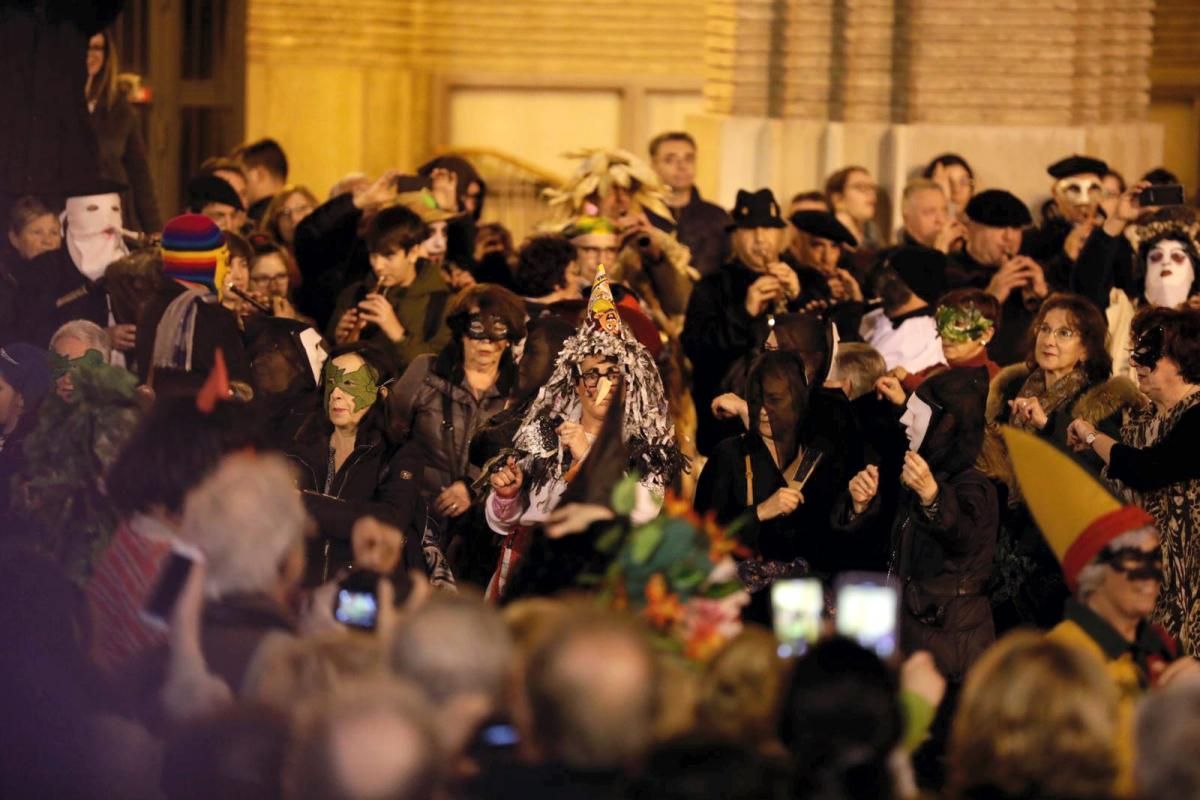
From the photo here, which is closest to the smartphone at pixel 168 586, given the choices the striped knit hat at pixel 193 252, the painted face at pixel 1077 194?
the striped knit hat at pixel 193 252

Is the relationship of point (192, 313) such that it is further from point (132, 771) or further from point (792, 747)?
point (792, 747)

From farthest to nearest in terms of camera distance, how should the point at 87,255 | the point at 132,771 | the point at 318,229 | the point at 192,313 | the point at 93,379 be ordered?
the point at 318,229 < the point at 87,255 < the point at 192,313 < the point at 93,379 < the point at 132,771

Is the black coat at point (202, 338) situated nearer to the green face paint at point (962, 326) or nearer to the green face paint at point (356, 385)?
the green face paint at point (356, 385)

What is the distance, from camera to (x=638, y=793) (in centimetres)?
455

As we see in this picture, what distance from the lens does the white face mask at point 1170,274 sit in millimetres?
9375

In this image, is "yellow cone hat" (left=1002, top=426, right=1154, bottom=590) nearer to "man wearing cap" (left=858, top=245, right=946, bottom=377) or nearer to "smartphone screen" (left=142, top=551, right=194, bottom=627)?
"smartphone screen" (left=142, top=551, right=194, bottom=627)

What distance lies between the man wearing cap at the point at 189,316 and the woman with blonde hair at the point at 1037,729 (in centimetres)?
338

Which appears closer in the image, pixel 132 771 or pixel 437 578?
pixel 132 771

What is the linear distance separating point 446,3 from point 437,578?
10927mm

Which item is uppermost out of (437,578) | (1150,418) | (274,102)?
(274,102)

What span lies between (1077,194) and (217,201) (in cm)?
396

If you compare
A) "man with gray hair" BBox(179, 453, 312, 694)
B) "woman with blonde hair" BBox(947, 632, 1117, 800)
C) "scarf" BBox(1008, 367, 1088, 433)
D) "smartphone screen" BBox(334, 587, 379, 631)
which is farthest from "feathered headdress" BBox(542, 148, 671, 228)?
"woman with blonde hair" BBox(947, 632, 1117, 800)

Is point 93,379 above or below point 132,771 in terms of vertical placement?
above

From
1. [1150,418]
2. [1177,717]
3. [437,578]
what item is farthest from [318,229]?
[1177,717]
